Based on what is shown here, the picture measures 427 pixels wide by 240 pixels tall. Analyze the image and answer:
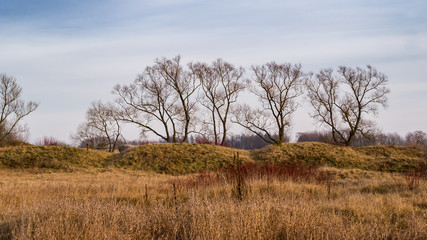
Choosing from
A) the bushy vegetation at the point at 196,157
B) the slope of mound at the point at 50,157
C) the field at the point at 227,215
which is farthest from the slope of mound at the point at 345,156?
the slope of mound at the point at 50,157

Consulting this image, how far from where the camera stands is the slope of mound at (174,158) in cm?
2284

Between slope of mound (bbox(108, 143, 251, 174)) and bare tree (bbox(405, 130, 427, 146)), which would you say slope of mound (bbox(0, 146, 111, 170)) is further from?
bare tree (bbox(405, 130, 427, 146))

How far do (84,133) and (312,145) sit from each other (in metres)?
29.0

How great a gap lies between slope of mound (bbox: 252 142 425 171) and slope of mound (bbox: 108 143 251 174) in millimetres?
2652

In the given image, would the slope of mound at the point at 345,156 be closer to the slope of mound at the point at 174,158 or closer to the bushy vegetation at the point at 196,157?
the bushy vegetation at the point at 196,157

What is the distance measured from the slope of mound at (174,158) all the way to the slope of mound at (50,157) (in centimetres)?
155

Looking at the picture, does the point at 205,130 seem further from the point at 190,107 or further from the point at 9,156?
the point at 9,156

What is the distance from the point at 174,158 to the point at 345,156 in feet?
45.4

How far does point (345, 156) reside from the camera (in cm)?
2573

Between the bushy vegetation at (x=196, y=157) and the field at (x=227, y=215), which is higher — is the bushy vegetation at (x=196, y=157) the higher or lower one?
the higher one

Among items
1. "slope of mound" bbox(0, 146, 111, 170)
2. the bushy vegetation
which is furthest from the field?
"slope of mound" bbox(0, 146, 111, 170)

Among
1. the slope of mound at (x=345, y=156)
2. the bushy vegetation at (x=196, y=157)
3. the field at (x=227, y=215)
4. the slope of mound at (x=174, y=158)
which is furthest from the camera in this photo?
the slope of mound at (x=345, y=156)

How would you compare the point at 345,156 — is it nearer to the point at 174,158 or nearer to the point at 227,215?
the point at 174,158

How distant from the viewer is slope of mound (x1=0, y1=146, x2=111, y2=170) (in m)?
22.2
